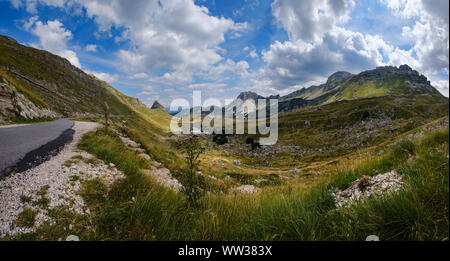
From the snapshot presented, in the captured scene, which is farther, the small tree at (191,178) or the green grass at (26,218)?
the small tree at (191,178)

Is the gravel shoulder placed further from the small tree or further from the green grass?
the small tree

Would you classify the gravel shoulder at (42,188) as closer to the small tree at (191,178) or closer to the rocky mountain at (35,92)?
the small tree at (191,178)

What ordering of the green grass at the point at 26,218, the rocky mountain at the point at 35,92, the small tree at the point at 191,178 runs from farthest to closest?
1. the rocky mountain at the point at 35,92
2. the small tree at the point at 191,178
3. the green grass at the point at 26,218

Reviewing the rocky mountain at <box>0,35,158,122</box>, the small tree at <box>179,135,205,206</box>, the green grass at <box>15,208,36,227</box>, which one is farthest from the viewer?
the rocky mountain at <box>0,35,158,122</box>

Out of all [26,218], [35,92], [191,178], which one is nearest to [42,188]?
[26,218]

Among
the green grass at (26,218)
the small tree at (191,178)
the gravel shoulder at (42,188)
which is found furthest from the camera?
the small tree at (191,178)

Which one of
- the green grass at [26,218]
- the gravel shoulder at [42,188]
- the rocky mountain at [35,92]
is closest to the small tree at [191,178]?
the gravel shoulder at [42,188]

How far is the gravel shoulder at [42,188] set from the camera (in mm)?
3766

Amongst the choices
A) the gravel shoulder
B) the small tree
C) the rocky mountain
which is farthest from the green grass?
the rocky mountain

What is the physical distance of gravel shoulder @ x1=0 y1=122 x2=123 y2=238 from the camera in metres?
3.77

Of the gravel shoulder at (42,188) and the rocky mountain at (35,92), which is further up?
the rocky mountain at (35,92)

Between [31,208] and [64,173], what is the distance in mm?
2544

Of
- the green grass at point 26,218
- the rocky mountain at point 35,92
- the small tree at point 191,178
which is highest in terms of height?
the rocky mountain at point 35,92
